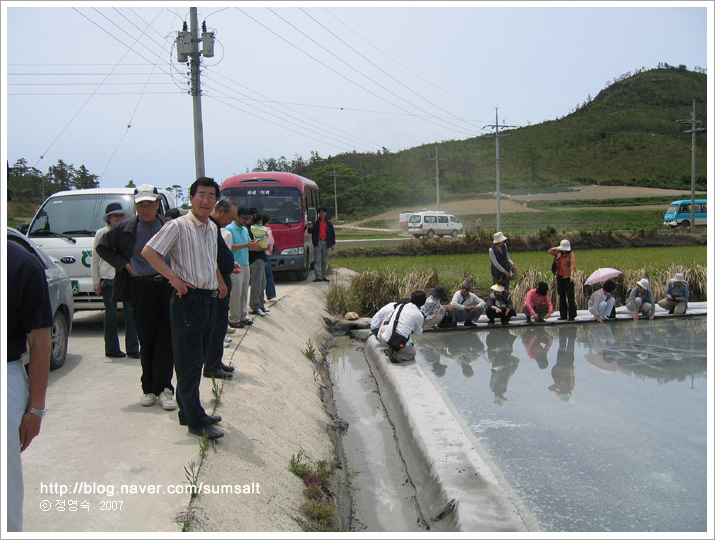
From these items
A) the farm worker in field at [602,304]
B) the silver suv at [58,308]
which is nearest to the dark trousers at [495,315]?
the farm worker in field at [602,304]

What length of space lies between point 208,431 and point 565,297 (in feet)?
33.0

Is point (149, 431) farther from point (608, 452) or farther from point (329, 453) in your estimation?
point (608, 452)

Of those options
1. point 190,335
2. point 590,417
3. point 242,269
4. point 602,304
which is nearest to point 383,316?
point 242,269

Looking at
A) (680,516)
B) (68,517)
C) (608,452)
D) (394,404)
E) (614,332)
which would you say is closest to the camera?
(68,517)

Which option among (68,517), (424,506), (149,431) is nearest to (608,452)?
(424,506)

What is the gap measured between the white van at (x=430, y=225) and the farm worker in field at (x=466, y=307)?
2655cm

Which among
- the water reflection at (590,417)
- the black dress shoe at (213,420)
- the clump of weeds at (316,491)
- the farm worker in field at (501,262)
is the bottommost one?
the water reflection at (590,417)

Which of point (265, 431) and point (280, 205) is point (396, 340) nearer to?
point (265, 431)

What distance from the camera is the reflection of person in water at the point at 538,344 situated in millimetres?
10102

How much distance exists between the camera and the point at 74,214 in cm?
993

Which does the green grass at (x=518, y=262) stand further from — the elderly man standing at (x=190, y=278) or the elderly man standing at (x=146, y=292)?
Answer: the elderly man standing at (x=190, y=278)

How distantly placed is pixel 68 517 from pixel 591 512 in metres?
3.91

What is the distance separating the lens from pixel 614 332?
1230cm

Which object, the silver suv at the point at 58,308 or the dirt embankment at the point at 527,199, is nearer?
the silver suv at the point at 58,308
